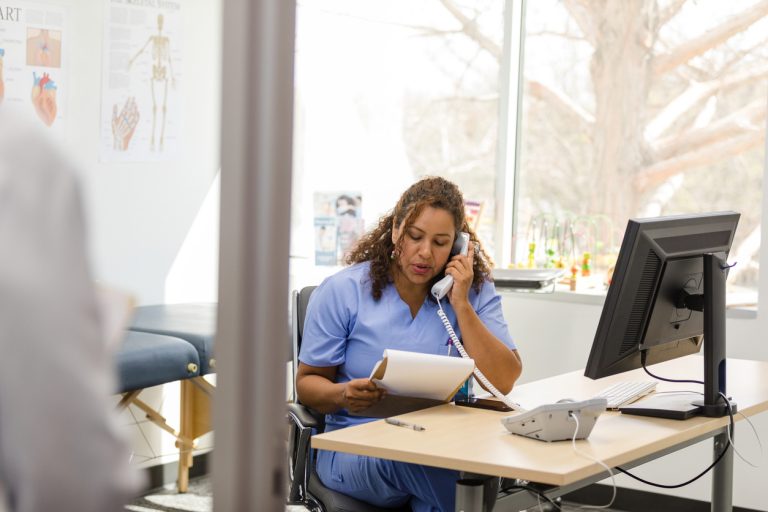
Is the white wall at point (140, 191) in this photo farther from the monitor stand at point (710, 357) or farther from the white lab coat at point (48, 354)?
the white lab coat at point (48, 354)

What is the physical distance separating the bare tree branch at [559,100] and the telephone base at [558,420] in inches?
97.0

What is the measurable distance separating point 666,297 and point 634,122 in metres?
2.06

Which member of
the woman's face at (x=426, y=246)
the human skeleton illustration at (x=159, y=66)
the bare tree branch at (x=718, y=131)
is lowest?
the woman's face at (x=426, y=246)

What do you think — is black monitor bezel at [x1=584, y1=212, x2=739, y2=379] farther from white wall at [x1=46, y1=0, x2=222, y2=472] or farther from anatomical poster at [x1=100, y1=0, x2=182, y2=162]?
white wall at [x1=46, y1=0, x2=222, y2=472]

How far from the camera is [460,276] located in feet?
8.12

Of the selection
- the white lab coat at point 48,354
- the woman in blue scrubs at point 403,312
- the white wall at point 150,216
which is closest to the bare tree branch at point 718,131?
the woman in blue scrubs at point 403,312

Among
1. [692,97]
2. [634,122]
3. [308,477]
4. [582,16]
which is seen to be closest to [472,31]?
[582,16]

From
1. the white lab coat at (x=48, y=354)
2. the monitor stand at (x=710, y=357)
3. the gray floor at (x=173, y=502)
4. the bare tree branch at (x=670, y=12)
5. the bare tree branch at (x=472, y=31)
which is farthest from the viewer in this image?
the bare tree branch at (x=472, y=31)

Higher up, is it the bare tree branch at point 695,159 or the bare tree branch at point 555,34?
the bare tree branch at point 555,34

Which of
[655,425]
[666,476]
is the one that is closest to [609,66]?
[666,476]

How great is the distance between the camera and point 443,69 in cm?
454

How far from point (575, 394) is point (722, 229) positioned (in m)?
0.54

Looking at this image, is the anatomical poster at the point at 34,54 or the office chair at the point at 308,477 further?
the anatomical poster at the point at 34,54

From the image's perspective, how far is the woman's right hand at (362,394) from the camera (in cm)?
219
